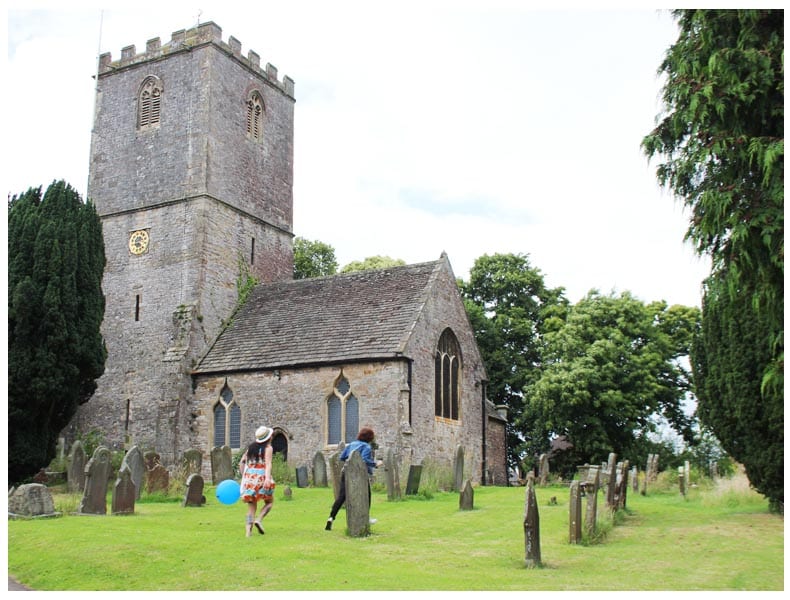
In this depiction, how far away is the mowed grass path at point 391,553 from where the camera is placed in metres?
9.02

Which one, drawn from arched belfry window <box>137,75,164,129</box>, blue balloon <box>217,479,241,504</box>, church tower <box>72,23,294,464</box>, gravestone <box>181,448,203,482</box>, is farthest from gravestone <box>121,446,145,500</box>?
arched belfry window <box>137,75,164,129</box>

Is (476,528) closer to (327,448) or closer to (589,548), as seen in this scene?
(589,548)

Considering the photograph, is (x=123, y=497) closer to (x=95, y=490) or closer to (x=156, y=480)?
(x=95, y=490)

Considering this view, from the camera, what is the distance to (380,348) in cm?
2420

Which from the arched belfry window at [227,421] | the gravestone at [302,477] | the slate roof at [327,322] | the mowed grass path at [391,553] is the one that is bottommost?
the gravestone at [302,477]

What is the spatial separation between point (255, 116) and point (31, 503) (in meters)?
21.3

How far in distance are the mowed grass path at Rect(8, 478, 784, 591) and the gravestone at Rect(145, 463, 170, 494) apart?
8.81 feet

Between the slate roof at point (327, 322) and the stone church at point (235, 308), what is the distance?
0.06 m

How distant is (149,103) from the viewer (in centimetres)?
3114

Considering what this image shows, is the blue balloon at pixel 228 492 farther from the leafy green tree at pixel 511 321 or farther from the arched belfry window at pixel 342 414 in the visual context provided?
the leafy green tree at pixel 511 321

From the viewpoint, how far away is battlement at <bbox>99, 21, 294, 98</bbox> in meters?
30.5

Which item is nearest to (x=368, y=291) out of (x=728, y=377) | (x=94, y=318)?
(x=94, y=318)

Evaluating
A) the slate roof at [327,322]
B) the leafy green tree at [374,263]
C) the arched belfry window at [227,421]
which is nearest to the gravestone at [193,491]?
the slate roof at [327,322]

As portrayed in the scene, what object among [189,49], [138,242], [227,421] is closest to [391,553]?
[227,421]
